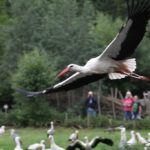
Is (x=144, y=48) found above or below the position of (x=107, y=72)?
above

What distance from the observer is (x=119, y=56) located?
12.4 metres

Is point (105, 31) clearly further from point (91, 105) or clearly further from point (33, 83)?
point (91, 105)

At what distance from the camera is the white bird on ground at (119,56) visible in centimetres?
1148

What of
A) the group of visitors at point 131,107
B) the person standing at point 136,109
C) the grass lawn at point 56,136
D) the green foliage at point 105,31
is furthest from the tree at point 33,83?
the green foliage at point 105,31

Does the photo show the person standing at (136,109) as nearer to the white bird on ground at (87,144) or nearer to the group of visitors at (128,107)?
the group of visitors at (128,107)

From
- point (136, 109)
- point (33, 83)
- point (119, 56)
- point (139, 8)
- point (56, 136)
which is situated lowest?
point (56, 136)

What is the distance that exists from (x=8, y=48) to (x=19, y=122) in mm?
5789

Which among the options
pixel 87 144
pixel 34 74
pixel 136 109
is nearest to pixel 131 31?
pixel 87 144

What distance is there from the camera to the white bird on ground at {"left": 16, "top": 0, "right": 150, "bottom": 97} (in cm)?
1148

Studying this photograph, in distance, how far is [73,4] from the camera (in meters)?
33.1

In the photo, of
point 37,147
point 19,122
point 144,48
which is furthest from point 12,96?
point 37,147

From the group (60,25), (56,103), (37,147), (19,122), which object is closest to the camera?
(37,147)

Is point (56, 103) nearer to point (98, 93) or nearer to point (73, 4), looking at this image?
point (98, 93)

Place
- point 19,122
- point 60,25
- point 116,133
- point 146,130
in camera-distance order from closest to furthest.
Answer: point 116,133
point 146,130
point 19,122
point 60,25
